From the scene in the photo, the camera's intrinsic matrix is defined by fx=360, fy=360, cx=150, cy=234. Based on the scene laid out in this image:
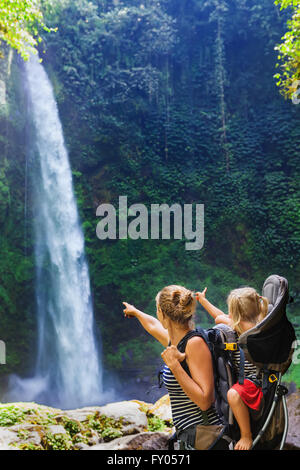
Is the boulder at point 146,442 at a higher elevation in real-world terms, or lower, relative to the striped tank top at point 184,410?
lower

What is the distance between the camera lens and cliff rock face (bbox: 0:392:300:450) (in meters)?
3.22

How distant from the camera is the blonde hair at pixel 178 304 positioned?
6.11 feet

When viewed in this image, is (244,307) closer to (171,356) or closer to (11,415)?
(171,356)

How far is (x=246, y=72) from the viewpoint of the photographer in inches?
548

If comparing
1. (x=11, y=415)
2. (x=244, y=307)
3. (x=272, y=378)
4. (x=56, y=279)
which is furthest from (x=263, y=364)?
(x=56, y=279)

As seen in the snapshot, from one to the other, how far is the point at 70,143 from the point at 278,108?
7600mm

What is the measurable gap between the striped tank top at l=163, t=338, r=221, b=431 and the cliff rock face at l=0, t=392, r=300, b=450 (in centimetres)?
134

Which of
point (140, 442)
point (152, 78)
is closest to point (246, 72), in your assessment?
point (152, 78)

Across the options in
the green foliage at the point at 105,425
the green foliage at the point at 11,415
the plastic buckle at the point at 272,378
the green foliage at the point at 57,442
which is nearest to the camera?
the plastic buckle at the point at 272,378

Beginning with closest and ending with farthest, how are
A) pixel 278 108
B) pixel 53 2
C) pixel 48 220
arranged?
pixel 48 220, pixel 53 2, pixel 278 108

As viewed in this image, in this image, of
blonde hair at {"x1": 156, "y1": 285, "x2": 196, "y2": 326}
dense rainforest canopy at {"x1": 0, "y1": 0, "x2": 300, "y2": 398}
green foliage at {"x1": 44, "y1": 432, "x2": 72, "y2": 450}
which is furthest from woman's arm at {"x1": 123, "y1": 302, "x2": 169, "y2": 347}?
dense rainforest canopy at {"x1": 0, "y1": 0, "x2": 300, "y2": 398}

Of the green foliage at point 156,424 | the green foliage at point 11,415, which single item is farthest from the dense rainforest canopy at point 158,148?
the green foliage at point 11,415

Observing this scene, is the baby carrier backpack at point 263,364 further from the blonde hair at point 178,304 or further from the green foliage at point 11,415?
the green foliage at point 11,415

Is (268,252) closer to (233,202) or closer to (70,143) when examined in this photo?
→ (233,202)
